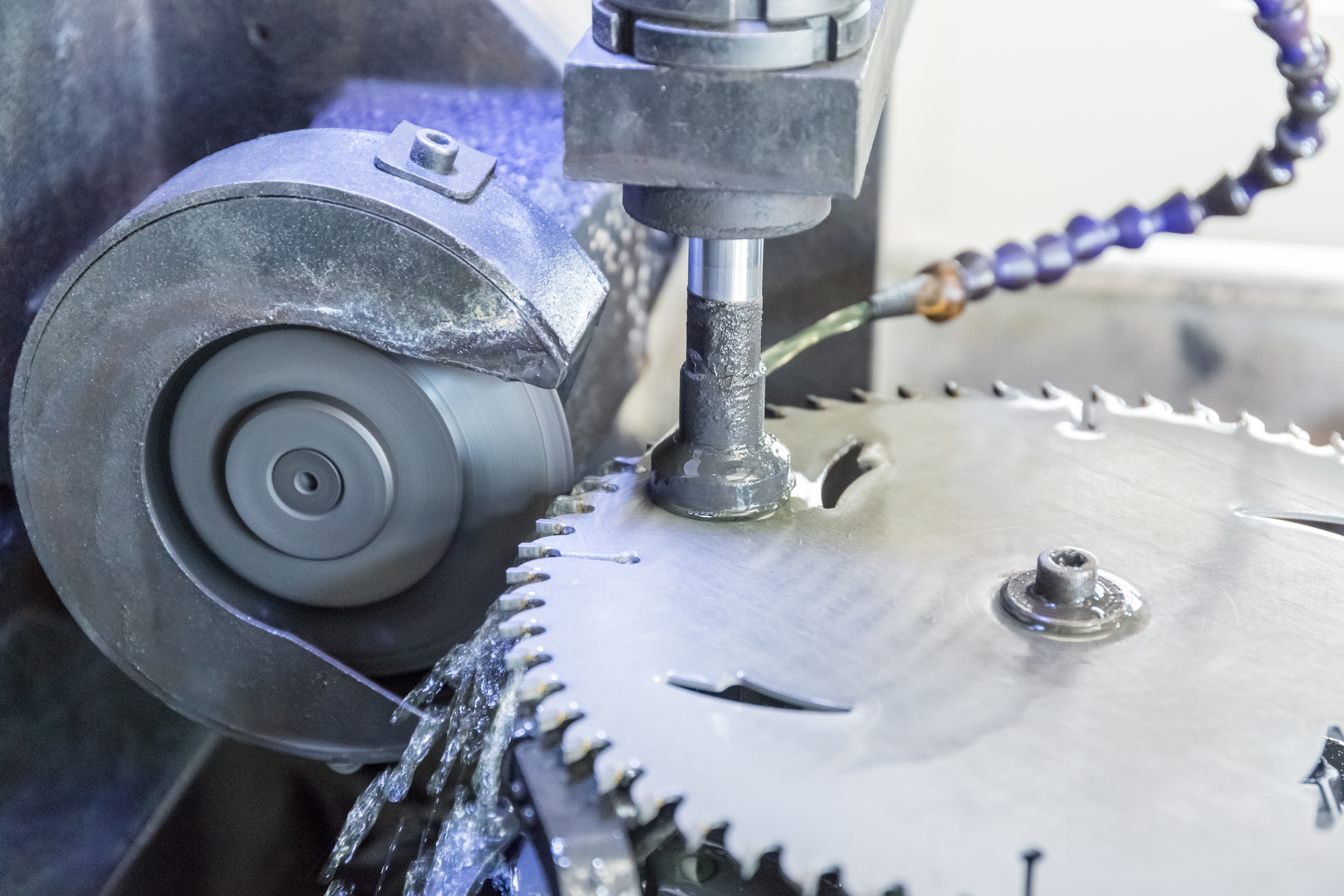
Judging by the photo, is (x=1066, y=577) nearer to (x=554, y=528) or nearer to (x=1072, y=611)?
(x=1072, y=611)

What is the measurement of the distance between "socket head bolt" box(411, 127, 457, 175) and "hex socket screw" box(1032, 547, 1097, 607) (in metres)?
0.51

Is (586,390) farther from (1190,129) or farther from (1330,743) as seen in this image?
(1190,129)

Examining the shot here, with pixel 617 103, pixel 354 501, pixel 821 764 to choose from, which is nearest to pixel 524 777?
pixel 821 764

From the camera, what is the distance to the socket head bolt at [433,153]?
3.28ft

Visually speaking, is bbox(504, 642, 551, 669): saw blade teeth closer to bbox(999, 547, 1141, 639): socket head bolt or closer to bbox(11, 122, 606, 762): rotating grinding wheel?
bbox(11, 122, 606, 762): rotating grinding wheel

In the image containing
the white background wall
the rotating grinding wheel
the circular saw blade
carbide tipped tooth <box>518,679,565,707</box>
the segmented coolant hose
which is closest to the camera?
the circular saw blade

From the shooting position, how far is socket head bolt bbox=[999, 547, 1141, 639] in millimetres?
942

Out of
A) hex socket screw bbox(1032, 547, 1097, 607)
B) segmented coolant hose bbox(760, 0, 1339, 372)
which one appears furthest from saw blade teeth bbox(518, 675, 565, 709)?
segmented coolant hose bbox(760, 0, 1339, 372)

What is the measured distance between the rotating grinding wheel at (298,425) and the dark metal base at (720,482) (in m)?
0.10

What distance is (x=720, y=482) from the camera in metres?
1.05

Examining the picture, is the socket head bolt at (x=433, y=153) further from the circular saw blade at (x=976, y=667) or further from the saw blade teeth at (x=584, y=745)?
the saw blade teeth at (x=584, y=745)

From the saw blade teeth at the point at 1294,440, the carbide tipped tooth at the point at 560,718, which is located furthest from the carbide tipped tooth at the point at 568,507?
the saw blade teeth at the point at 1294,440

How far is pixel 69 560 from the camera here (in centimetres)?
108

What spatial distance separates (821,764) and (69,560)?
24.6 inches
